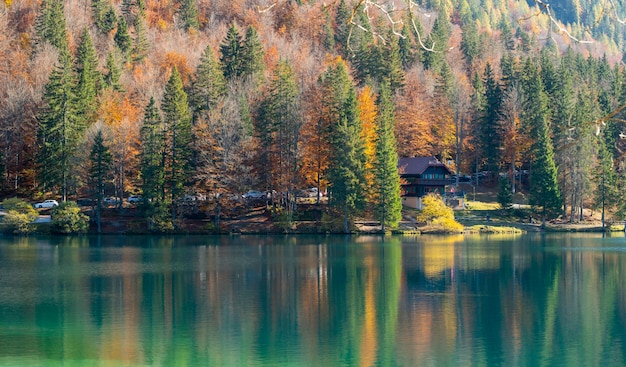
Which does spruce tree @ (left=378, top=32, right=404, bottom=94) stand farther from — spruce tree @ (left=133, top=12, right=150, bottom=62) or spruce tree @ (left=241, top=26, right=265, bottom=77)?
spruce tree @ (left=133, top=12, right=150, bottom=62)

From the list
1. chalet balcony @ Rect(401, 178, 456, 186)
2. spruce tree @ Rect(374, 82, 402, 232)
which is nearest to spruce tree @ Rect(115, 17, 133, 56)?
chalet balcony @ Rect(401, 178, 456, 186)

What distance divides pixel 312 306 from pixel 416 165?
154 feet

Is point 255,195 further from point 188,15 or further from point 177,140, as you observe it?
point 188,15

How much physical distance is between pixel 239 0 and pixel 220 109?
5193cm

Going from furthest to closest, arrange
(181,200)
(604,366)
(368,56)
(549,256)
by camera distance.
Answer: (368,56) < (181,200) < (549,256) < (604,366)

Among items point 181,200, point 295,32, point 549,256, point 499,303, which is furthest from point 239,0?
A: point 499,303

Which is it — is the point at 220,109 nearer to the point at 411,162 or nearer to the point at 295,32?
the point at 411,162

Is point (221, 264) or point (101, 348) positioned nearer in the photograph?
point (101, 348)

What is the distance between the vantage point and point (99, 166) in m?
67.9

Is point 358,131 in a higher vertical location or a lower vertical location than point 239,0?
lower

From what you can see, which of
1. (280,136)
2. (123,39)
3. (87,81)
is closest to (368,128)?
(280,136)

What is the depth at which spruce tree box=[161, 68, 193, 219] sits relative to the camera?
6894 cm

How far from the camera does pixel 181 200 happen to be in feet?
227

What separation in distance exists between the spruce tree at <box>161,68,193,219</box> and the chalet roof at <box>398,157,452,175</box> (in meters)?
20.1
